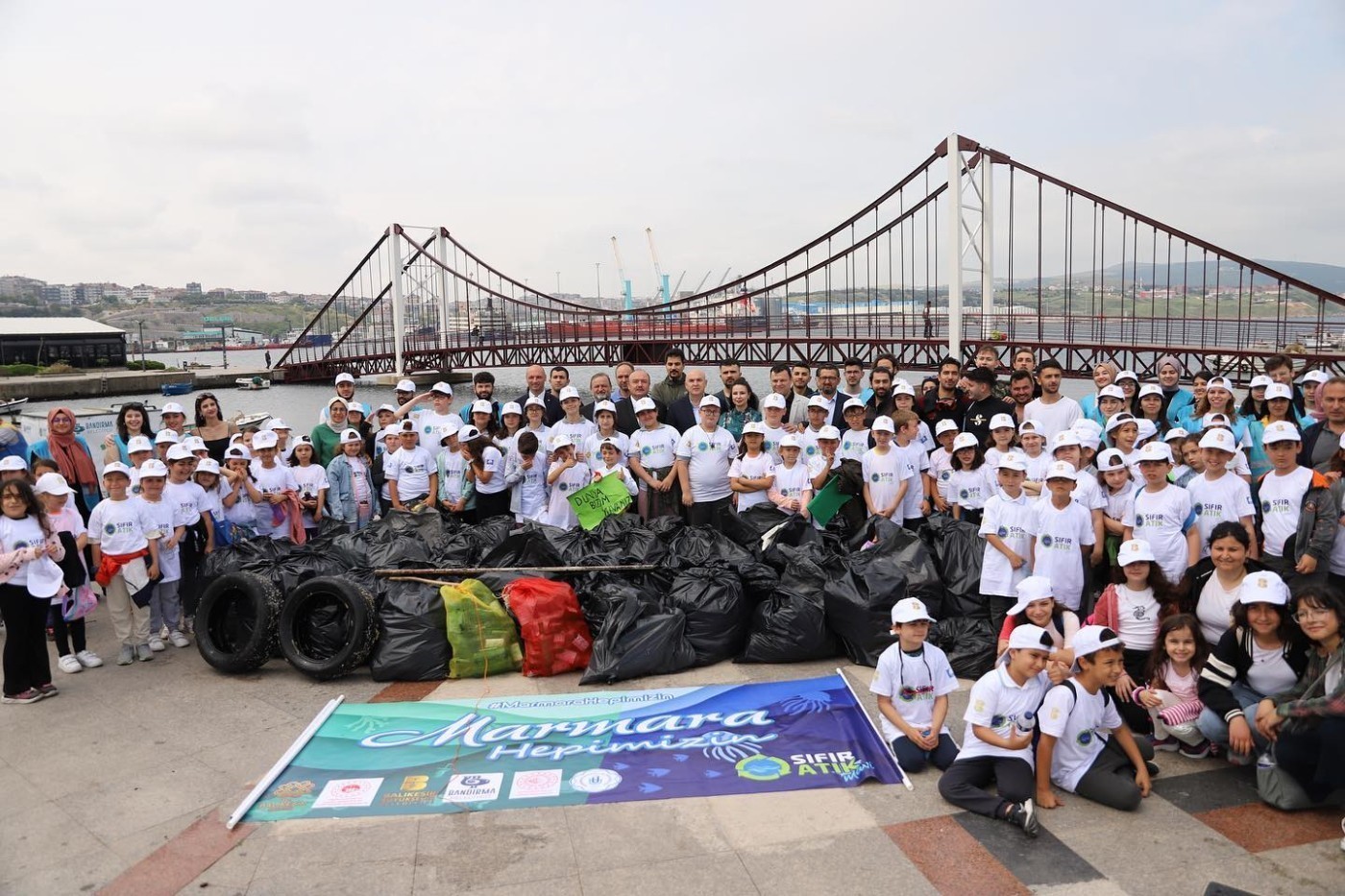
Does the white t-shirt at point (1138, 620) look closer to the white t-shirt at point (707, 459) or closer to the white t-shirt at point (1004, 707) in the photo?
the white t-shirt at point (1004, 707)

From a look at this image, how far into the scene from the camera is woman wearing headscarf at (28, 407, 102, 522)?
20.8 feet

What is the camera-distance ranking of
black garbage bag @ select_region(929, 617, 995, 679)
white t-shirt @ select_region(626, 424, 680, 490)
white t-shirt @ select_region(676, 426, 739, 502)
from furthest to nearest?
white t-shirt @ select_region(626, 424, 680, 490) < white t-shirt @ select_region(676, 426, 739, 502) < black garbage bag @ select_region(929, 617, 995, 679)

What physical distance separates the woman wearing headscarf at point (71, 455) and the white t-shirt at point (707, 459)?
398 cm

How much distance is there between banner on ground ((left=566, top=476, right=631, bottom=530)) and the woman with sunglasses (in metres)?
2.80

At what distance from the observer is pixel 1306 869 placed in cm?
323

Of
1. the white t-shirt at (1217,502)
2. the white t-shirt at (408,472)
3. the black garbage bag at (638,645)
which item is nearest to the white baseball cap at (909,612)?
the black garbage bag at (638,645)

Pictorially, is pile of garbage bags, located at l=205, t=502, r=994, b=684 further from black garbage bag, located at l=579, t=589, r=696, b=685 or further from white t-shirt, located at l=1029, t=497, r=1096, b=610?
white t-shirt, located at l=1029, t=497, r=1096, b=610


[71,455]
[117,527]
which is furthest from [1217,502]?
[71,455]

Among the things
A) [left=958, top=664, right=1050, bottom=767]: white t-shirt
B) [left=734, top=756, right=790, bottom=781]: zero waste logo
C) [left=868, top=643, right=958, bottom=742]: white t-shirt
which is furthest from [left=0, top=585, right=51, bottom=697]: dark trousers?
[left=958, top=664, right=1050, bottom=767]: white t-shirt

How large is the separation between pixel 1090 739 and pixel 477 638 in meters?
3.07

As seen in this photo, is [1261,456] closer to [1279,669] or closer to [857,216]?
[1279,669]

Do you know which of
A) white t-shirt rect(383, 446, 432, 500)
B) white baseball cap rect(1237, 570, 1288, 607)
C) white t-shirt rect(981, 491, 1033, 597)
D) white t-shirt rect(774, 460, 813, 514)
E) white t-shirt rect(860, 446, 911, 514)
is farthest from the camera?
white t-shirt rect(383, 446, 432, 500)

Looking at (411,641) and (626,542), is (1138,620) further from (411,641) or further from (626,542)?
(411,641)

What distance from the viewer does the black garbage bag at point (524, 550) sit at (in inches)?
231
